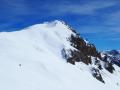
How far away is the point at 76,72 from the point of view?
48562 millimetres

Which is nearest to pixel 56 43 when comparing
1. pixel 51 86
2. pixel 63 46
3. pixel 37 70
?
pixel 63 46

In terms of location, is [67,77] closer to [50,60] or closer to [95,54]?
[50,60]

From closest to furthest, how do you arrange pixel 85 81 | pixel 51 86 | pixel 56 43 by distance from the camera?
1. pixel 51 86
2. pixel 85 81
3. pixel 56 43

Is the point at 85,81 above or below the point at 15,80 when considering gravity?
above

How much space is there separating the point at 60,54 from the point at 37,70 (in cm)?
1754

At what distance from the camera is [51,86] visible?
3541 centimetres

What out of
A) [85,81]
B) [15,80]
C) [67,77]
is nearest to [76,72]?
[85,81]

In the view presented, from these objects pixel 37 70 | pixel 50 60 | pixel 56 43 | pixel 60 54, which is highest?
pixel 56 43

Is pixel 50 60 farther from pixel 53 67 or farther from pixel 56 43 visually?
pixel 56 43

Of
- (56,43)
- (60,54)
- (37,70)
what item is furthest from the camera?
(56,43)

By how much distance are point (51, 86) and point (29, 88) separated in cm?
406

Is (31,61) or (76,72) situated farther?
(76,72)

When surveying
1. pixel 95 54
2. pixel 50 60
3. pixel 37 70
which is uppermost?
pixel 95 54

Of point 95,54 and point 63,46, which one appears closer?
point 63,46
